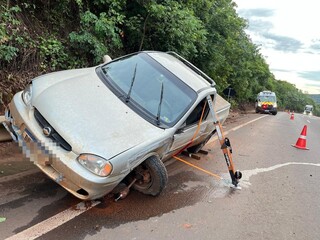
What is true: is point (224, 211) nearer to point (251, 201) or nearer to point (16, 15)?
point (251, 201)

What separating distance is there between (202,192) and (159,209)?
3.52ft

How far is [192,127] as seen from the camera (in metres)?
4.81

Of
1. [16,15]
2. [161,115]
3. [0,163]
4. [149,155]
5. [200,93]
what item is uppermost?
[16,15]

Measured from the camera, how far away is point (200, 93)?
15.9 ft

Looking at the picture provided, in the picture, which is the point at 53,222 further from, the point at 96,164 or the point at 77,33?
the point at 77,33

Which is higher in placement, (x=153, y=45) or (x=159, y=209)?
(x=153, y=45)

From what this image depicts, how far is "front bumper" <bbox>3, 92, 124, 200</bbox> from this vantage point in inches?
126

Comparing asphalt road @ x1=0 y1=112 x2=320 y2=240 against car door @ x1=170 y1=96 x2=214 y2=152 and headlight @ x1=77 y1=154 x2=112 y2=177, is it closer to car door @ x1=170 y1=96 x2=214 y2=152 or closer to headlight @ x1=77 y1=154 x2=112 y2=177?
headlight @ x1=77 y1=154 x2=112 y2=177

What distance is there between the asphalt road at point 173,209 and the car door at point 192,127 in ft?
2.44

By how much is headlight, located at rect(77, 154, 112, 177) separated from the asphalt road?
2.03ft

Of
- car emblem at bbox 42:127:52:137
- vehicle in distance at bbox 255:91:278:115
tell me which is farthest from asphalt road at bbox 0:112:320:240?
vehicle in distance at bbox 255:91:278:115

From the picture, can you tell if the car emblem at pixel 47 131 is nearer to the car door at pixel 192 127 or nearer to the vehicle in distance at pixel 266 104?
the car door at pixel 192 127

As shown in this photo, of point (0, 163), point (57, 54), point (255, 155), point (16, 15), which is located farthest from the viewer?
point (255, 155)

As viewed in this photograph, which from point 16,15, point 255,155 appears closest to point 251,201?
point 255,155
